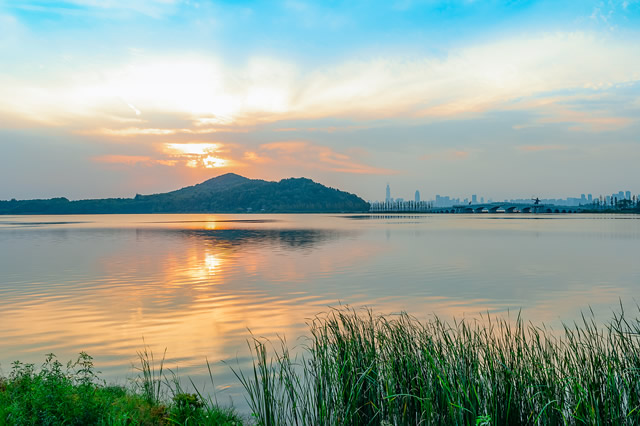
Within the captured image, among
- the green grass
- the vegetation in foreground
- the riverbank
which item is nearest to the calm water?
the vegetation in foreground

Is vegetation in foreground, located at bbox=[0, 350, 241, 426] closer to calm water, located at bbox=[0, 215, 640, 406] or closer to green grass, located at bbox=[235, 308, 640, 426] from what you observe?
green grass, located at bbox=[235, 308, 640, 426]

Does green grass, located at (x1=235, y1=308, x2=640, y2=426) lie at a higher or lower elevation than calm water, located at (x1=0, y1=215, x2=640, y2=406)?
higher

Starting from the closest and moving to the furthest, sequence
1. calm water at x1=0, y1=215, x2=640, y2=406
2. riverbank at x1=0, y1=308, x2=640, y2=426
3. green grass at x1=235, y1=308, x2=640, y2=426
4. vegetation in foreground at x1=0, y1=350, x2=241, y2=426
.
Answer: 1. green grass at x1=235, y1=308, x2=640, y2=426
2. riverbank at x1=0, y1=308, x2=640, y2=426
3. vegetation in foreground at x1=0, y1=350, x2=241, y2=426
4. calm water at x1=0, y1=215, x2=640, y2=406

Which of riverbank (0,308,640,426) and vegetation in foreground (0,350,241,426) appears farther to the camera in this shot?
vegetation in foreground (0,350,241,426)

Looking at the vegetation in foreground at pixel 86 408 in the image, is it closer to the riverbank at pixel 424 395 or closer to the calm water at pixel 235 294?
the riverbank at pixel 424 395

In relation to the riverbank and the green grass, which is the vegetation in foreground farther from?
the green grass

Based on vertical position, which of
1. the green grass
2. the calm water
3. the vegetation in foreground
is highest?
the green grass

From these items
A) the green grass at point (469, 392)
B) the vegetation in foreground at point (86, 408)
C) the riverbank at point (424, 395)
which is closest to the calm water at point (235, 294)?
the vegetation in foreground at point (86, 408)

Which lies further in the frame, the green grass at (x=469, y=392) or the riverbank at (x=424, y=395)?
the riverbank at (x=424, y=395)

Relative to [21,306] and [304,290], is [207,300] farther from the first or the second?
[21,306]

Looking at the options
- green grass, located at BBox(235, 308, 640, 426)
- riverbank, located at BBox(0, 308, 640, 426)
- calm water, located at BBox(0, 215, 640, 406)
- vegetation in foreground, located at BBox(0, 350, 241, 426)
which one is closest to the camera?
green grass, located at BBox(235, 308, 640, 426)

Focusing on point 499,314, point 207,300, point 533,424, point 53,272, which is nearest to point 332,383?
point 533,424

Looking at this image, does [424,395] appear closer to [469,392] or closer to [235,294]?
[469,392]

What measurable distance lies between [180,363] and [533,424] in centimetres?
1136
